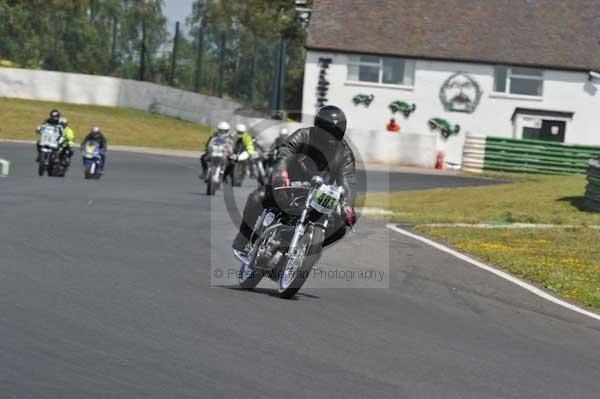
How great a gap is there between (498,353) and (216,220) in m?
10.1

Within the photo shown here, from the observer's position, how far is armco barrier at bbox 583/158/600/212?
22953 millimetres

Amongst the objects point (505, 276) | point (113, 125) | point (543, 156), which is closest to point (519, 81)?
point (543, 156)

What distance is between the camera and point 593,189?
2331cm

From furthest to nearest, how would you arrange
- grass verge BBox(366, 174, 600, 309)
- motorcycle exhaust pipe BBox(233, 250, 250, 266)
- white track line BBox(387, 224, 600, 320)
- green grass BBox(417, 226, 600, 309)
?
grass verge BBox(366, 174, 600, 309), green grass BBox(417, 226, 600, 309), white track line BBox(387, 224, 600, 320), motorcycle exhaust pipe BBox(233, 250, 250, 266)

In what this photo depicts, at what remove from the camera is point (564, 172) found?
137 feet

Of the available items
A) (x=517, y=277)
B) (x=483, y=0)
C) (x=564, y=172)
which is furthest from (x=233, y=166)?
(x=483, y=0)

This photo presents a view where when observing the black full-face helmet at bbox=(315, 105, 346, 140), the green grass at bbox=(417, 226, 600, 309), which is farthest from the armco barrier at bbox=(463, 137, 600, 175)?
the black full-face helmet at bbox=(315, 105, 346, 140)

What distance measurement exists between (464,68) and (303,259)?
132ft

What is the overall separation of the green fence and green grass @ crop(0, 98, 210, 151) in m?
11.6

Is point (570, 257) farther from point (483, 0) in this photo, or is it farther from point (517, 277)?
point (483, 0)

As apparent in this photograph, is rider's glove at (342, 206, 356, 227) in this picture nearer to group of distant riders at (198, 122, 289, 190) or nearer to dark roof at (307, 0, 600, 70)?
group of distant riders at (198, 122, 289, 190)

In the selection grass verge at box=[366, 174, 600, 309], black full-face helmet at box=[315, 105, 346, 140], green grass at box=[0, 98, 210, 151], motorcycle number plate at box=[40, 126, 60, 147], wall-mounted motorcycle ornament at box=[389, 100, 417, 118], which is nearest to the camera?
black full-face helmet at box=[315, 105, 346, 140]

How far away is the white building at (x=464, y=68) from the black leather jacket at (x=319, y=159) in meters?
38.3

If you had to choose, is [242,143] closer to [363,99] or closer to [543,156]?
[543,156]
